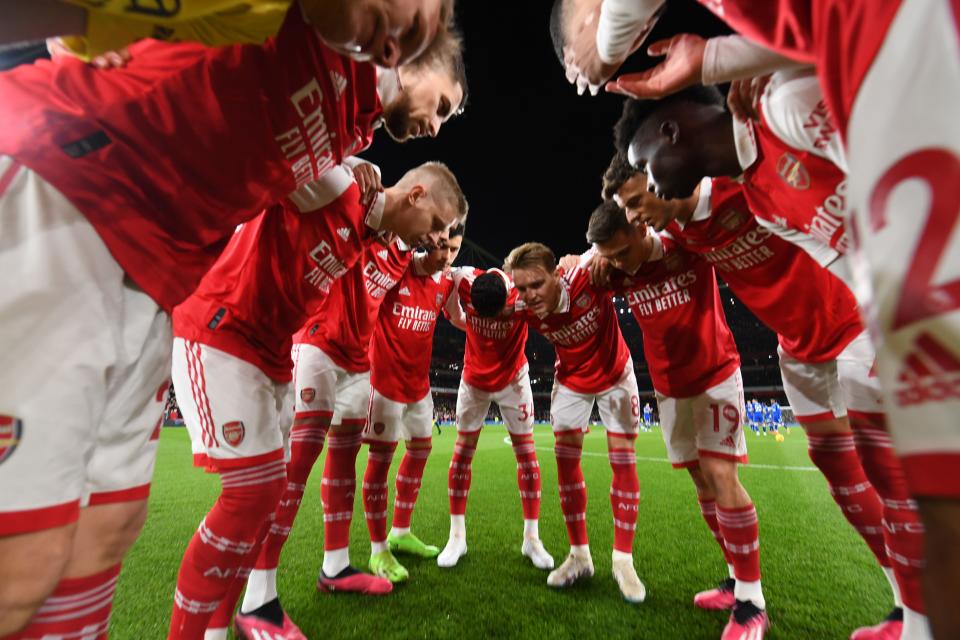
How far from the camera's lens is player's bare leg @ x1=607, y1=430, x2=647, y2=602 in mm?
2671

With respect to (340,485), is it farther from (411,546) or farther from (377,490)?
(411,546)

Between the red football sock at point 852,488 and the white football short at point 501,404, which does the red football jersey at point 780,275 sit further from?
the white football short at point 501,404

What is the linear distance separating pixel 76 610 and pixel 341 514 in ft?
6.98

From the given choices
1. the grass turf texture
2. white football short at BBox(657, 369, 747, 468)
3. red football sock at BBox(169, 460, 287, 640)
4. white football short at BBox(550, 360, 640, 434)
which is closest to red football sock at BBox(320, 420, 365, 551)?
the grass turf texture

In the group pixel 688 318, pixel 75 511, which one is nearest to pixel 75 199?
pixel 75 511

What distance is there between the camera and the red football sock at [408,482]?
3812 millimetres

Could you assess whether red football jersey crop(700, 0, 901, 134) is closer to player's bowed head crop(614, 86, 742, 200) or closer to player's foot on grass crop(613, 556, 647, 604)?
player's bowed head crop(614, 86, 742, 200)

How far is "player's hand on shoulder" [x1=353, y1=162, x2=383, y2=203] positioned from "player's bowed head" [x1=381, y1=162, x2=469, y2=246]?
77 millimetres

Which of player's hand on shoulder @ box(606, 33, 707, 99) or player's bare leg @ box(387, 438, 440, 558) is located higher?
player's hand on shoulder @ box(606, 33, 707, 99)

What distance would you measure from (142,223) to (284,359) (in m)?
1.18

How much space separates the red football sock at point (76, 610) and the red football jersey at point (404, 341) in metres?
2.73

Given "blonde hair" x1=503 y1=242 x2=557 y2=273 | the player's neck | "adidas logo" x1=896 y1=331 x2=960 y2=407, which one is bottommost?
"adidas logo" x1=896 y1=331 x2=960 y2=407

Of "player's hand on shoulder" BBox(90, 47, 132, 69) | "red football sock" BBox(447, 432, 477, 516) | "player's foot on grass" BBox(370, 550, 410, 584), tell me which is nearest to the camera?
"player's hand on shoulder" BBox(90, 47, 132, 69)

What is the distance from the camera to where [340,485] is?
3123 mm
